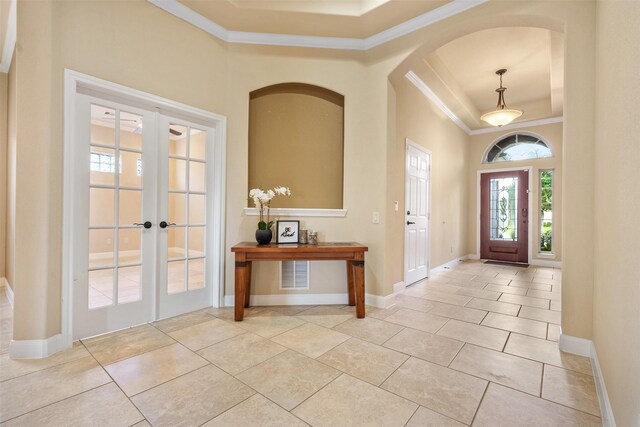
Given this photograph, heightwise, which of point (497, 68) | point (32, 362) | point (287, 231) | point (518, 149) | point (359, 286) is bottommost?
point (32, 362)

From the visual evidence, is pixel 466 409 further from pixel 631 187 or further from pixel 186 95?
pixel 186 95

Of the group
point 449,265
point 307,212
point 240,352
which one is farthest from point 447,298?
point 240,352

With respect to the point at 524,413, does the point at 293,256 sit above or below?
above

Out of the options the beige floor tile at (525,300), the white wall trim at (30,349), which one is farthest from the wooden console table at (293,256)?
the beige floor tile at (525,300)

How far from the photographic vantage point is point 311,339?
95.6 inches

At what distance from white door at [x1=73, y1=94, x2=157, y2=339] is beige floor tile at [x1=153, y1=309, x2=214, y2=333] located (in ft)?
0.56

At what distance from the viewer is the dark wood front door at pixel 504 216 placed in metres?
6.27

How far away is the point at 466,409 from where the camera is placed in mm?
1563

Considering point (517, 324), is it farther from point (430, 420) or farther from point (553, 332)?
point (430, 420)

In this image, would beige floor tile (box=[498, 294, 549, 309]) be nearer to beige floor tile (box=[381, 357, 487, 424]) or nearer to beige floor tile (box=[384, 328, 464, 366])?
beige floor tile (box=[384, 328, 464, 366])

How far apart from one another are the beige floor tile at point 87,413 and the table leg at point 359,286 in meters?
1.96

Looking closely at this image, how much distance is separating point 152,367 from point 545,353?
Answer: 298 centimetres

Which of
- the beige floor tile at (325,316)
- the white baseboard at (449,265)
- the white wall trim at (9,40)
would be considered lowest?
the beige floor tile at (325,316)

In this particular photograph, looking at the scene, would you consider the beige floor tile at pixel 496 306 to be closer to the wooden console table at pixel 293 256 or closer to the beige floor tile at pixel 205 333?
the wooden console table at pixel 293 256
